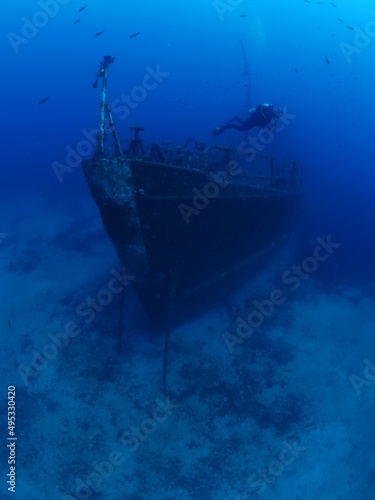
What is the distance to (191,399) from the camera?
7.21 meters

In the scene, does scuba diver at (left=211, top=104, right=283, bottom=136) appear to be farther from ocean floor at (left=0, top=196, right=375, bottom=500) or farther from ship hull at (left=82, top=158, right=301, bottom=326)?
ocean floor at (left=0, top=196, right=375, bottom=500)

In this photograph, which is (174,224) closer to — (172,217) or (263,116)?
(172,217)

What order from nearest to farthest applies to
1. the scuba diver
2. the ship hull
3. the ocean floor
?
the ship hull < the ocean floor < the scuba diver

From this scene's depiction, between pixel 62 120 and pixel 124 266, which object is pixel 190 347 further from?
pixel 62 120

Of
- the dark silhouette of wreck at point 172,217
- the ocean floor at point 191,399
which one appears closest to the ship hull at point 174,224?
the dark silhouette of wreck at point 172,217

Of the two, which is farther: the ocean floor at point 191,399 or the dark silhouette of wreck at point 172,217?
the ocean floor at point 191,399

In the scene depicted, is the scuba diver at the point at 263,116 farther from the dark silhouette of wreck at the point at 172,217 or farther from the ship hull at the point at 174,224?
the ship hull at the point at 174,224

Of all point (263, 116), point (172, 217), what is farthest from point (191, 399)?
point (263, 116)

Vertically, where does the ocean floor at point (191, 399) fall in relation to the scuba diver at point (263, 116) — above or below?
below

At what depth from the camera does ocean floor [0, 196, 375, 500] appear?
6262 mm

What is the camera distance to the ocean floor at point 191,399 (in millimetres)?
6262

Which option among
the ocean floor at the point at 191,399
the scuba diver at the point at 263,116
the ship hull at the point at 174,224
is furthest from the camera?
the scuba diver at the point at 263,116

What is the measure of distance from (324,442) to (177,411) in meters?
3.16

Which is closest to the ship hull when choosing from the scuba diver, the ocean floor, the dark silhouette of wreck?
the dark silhouette of wreck
